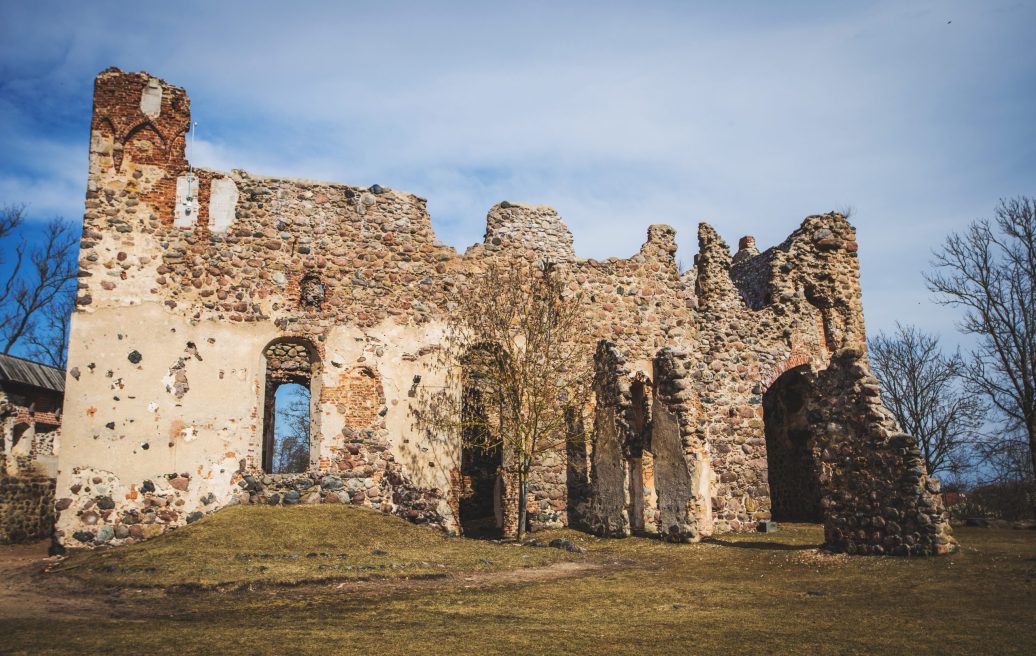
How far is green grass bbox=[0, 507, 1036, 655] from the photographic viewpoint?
5.21m

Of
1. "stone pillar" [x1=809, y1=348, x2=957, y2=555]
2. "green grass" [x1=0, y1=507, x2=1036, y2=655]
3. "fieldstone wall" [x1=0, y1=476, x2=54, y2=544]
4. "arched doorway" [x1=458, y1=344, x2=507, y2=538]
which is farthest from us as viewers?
"fieldstone wall" [x1=0, y1=476, x2=54, y2=544]

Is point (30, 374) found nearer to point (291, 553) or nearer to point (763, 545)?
point (291, 553)

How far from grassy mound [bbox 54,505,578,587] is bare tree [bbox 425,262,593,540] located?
7.54ft

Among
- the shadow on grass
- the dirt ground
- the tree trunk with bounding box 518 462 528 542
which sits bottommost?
the dirt ground

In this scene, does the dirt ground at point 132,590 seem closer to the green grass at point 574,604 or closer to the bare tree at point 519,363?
the green grass at point 574,604

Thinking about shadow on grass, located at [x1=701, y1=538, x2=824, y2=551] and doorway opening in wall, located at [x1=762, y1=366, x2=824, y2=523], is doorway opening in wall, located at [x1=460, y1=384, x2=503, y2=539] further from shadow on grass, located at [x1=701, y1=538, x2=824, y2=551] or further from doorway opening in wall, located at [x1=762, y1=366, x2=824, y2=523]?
doorway opening in wall, located at [x1=762, y1=366, x2=824, y2=523]

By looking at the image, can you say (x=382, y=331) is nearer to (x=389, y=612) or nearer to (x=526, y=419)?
(x=526, y=419)

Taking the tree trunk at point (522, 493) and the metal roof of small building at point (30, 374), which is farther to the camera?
the metal roof of small building at point (30, 374)

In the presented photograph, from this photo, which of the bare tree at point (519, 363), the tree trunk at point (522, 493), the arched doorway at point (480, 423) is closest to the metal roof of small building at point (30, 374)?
the arched doorway at point (480, 423)

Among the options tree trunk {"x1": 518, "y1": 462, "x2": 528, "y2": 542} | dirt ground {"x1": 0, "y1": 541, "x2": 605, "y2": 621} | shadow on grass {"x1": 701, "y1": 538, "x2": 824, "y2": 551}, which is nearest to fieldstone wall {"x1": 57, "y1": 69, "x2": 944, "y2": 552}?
shadow on grass {"x1": 701, "y1": 538, "x2": 824, "y2": 551}

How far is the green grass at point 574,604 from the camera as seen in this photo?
5.21 meters

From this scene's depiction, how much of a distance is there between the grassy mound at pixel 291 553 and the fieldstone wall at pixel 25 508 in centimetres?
617

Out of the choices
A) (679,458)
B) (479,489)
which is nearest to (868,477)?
(679,458)

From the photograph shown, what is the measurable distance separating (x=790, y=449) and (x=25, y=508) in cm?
1691
